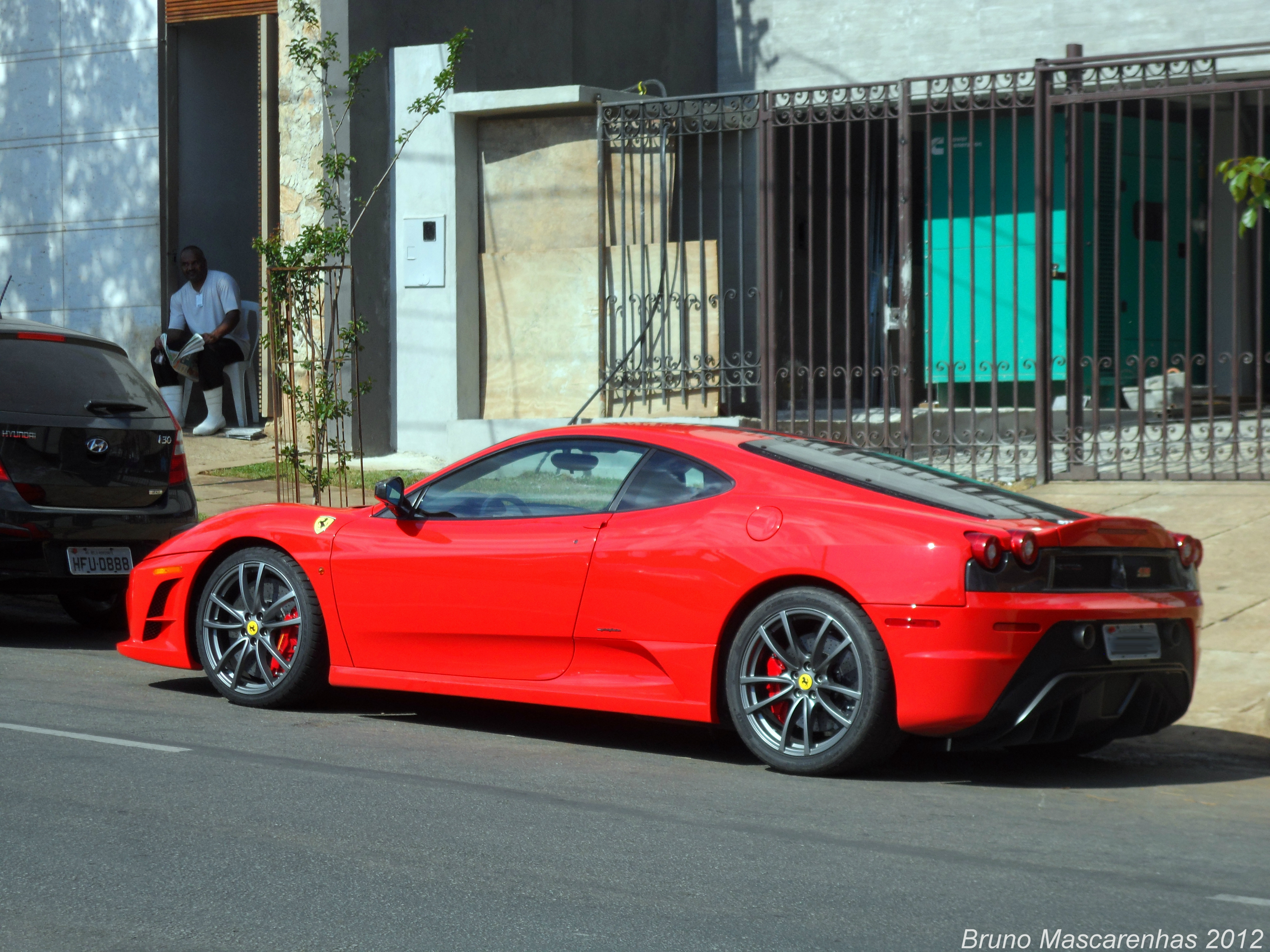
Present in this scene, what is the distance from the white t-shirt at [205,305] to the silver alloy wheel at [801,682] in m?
11.3

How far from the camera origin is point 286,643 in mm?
7141

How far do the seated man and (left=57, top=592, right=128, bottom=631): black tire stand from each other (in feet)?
20.7

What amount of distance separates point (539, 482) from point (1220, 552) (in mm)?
4863

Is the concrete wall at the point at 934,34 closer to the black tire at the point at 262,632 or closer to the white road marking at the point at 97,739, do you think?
the black tire at the point at 262,632

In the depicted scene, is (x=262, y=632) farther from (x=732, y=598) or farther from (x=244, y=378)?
(x=244, y=378)

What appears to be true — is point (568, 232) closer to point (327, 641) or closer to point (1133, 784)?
point (327, 641)

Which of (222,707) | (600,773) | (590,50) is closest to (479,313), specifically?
(590,50)

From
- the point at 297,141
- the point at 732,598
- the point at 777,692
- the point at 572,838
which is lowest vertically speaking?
the point at 572,838

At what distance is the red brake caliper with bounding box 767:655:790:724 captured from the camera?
595 cm

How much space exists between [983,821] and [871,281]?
463 inches

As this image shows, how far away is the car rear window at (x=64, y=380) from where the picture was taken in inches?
352

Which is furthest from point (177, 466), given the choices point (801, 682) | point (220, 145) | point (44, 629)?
point (220, 145)

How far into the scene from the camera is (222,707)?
7180mm

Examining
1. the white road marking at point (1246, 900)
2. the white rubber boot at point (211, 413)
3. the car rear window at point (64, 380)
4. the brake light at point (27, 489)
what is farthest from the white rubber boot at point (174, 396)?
the white road marking at point (1246, 900)
